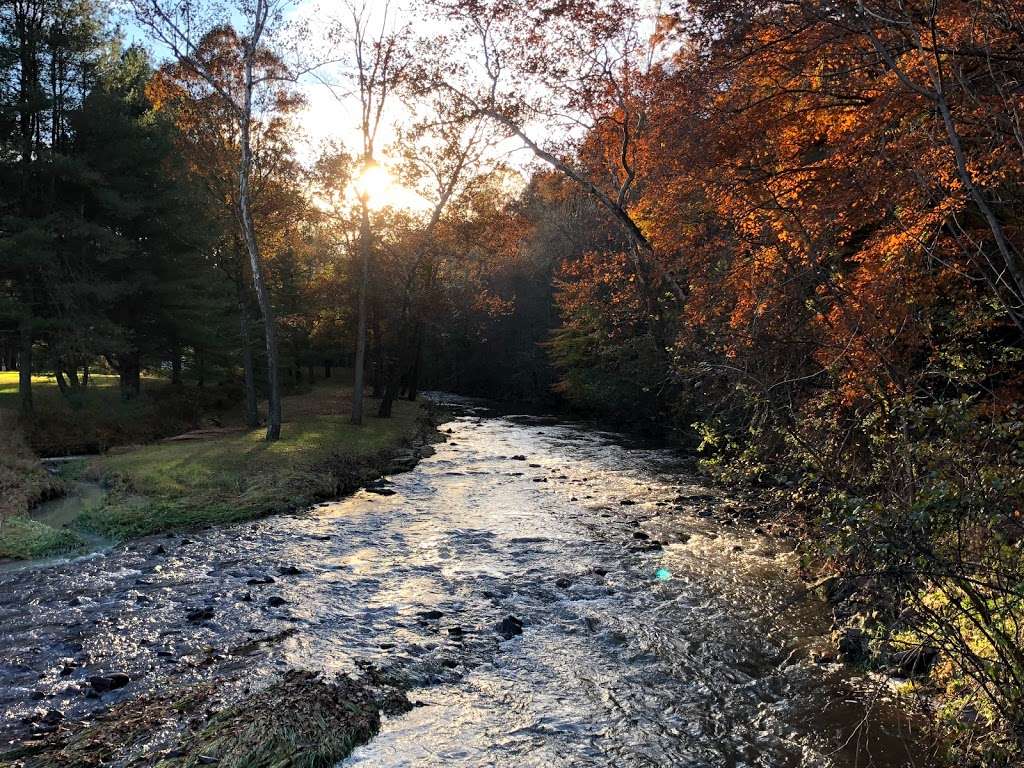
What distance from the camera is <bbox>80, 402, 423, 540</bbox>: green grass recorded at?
13.3m

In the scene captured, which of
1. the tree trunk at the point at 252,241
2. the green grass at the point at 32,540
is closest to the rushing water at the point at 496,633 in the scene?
the green grass at the point at 32,540

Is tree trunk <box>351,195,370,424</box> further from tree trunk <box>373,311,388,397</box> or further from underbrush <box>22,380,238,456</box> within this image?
underbrush <box>22,380,238,456</box>

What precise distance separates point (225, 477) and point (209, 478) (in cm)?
38

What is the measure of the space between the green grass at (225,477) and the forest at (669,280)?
17 centimetres

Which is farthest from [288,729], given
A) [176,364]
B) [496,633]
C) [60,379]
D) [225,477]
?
[176,364]

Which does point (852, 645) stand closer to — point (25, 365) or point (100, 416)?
point (100, 416)

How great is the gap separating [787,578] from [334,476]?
1193cm

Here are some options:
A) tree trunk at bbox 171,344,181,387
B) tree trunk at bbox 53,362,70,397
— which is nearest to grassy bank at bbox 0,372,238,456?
tree trunk at bbox 53,362,70,397


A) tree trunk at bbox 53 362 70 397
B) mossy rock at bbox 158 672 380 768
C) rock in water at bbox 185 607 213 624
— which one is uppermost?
tree trunk at bbox 53 362 70 397

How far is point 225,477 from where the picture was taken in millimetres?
16219

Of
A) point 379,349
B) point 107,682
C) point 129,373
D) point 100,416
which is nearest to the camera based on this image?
point 107,682

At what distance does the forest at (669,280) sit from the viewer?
5020mm

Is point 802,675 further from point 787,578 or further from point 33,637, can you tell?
point 33,637

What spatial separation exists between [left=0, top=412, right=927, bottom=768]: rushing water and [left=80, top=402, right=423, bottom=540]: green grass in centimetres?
123
